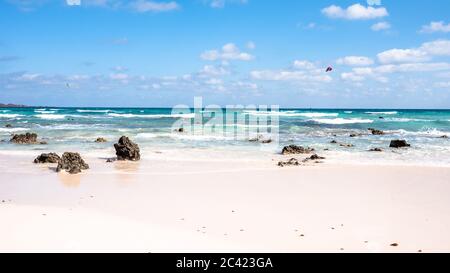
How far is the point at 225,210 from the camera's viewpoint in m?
6.39

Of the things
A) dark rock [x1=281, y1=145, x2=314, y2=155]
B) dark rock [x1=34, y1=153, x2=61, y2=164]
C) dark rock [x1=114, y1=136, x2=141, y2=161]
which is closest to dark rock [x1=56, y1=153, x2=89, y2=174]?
dark rock [x1=34, y1=153, x2=61, y2=164]

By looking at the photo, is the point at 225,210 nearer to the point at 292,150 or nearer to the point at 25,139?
the point at 292,150

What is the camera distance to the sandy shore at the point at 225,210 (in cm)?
491

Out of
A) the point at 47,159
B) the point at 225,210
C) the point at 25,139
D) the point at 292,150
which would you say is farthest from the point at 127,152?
the point at 25,139

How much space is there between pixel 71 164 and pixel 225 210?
5.19 m

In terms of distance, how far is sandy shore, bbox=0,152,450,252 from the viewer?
491cm

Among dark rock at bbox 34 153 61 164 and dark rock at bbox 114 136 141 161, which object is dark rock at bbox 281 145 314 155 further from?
dark rock at bbox 34 153 61 164

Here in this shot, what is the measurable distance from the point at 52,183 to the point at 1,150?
316 inches

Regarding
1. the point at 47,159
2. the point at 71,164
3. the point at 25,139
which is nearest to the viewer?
the point at 71,164

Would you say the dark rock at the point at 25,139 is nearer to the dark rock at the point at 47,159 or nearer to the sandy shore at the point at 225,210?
the dark rock at the point at 47,159
